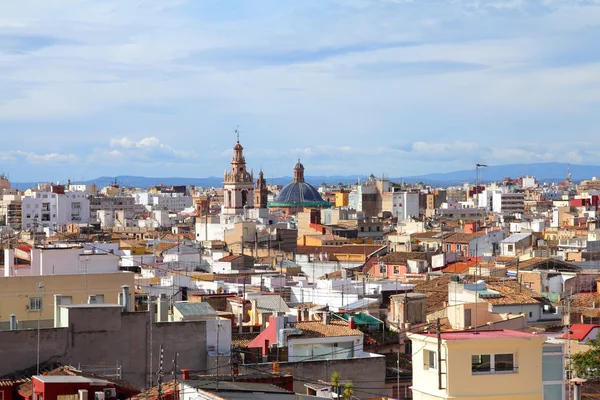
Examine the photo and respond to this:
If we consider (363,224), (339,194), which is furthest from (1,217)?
(339,194)

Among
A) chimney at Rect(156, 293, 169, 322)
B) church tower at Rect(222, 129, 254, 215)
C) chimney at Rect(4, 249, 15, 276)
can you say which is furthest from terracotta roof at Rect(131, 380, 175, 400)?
church tower at Rect(222, 129, 254, 215)

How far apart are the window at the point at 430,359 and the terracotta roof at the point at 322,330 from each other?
6391 mm

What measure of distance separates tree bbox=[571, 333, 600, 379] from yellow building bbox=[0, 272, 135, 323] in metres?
6.97

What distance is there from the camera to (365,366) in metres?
19.5

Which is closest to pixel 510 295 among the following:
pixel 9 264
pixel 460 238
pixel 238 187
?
pixel 9 264

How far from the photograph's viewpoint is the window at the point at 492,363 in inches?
527

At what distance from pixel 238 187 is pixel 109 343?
86.8 m

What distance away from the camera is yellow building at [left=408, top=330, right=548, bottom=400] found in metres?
13.2

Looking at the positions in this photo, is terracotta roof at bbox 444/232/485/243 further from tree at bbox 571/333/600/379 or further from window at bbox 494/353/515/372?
window at bbox 494/353/515/372

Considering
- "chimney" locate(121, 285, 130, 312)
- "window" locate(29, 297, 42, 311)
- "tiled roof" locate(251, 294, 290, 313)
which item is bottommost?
"tiled roof" locate(251, 294, 290, 313)

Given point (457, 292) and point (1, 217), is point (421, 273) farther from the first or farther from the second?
point (1, 217)

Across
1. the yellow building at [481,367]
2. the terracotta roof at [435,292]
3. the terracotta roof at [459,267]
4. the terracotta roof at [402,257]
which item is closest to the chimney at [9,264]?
the terracotta roof at [435,292]

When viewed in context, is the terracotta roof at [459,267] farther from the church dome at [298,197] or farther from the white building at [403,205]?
the church dome at [298,197]

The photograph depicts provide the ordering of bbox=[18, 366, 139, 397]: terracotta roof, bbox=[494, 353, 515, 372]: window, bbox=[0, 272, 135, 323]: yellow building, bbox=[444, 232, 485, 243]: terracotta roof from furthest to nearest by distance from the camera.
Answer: bbox=[444, 232, 485, 243]: terracotta roof → bbox=[0, 272, 135, 323]: yellow building → bbox=[18, 366, 139, 397]: terracotta roof → bbox=[494, 353, 515, 372]: window
